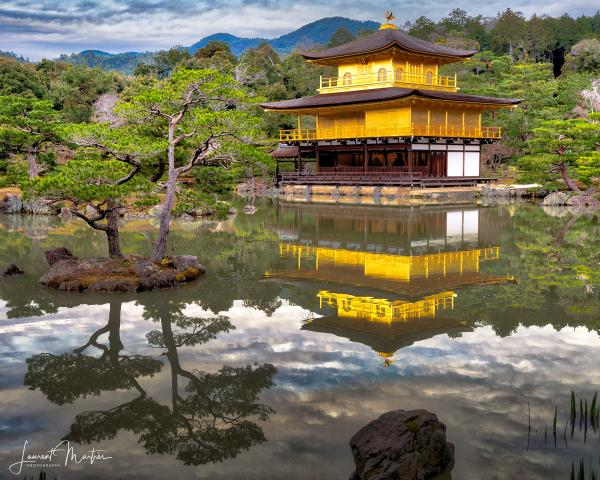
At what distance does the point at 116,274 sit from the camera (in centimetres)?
1421

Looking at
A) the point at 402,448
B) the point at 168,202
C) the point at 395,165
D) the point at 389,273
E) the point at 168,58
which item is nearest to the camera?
the point at 402,448

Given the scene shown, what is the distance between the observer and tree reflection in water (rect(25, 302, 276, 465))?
21.4 feet

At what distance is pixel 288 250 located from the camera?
19703 millimetres

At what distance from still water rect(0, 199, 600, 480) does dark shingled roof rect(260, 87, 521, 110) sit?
22340 millimetres

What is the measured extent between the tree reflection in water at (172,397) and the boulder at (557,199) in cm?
3026

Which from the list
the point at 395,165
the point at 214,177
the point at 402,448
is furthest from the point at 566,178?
the point at 402,448

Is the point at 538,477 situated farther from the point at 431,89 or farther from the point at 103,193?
the point at 431,89

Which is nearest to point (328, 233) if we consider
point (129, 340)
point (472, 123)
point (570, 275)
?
point (570, 275)

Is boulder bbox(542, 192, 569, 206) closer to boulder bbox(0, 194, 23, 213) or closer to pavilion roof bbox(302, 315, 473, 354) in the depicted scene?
pavilion roof bbox(302, 315, 473, 354)

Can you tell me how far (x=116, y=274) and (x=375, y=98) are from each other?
2825 cm

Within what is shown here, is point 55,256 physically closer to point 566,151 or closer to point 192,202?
point 192,202

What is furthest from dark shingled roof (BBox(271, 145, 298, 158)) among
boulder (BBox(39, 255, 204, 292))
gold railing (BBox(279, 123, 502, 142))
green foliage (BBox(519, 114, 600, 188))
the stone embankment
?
boulder (BBox(39, 255, 204, 292))

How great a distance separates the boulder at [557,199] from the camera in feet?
117

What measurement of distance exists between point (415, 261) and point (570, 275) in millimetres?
4040
